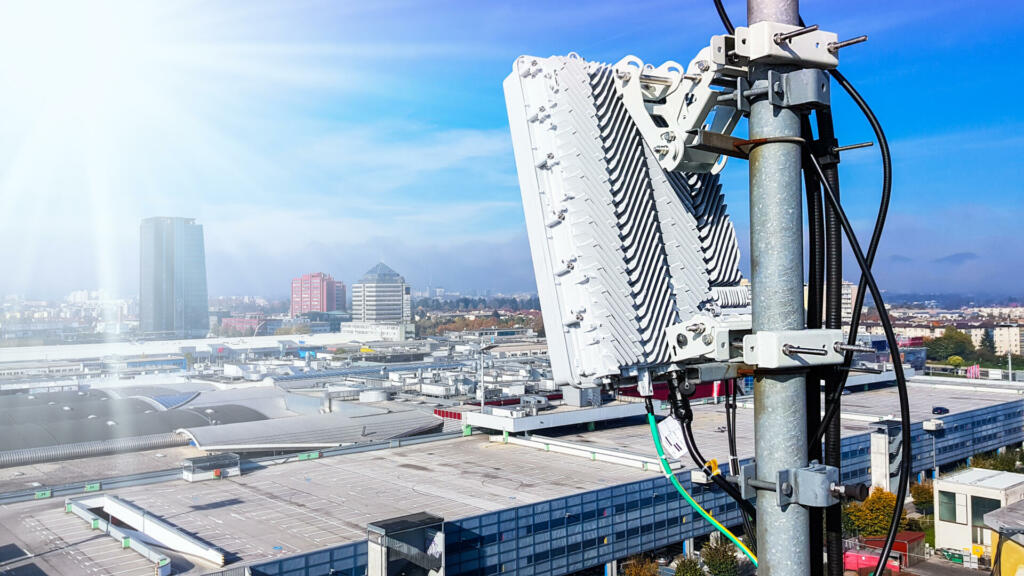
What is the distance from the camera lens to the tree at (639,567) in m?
13.0

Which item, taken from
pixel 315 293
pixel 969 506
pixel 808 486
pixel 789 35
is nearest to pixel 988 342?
pixel 969 506

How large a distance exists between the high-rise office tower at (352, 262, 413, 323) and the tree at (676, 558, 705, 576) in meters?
86.7

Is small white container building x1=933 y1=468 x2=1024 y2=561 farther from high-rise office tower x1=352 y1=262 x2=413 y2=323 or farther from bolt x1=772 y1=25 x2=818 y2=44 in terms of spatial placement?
high-rise office tower x1=352 y1=262 x2=413 y2=323

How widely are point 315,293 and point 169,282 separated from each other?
34.5 meters

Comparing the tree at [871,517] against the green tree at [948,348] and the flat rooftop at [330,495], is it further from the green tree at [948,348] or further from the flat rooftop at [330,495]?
the green tree at [948,348]

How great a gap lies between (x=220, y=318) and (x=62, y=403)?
7733 cm

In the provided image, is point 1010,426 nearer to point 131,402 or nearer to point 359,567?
point 359,567

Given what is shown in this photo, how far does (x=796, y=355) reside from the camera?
183 cm

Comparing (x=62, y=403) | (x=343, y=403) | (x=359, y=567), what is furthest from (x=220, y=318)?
(x=359, y=567)

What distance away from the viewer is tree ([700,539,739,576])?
1292 cm

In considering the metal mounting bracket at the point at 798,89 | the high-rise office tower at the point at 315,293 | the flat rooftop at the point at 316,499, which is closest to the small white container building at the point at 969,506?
the flat rooftop at the point at 316,499

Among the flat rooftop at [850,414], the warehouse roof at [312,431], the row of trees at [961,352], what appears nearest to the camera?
the flat rooftop at [850,414]

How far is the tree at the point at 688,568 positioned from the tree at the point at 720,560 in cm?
25

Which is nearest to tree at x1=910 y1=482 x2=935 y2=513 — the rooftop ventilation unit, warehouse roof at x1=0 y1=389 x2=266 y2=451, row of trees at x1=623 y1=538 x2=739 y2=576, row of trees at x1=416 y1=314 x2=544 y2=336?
row of trees at x1=623 y1=538 x2=739 y2=576
